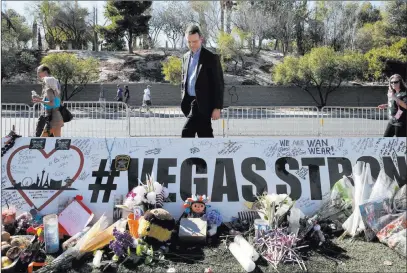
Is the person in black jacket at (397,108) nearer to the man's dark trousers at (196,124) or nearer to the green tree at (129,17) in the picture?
the man's dark trousers at (196,124)

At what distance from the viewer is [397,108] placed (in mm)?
6434

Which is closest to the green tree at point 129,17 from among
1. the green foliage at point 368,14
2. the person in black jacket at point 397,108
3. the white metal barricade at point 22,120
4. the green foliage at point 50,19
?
the green foliage at point 50,19

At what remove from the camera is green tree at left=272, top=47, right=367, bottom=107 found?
30.6m

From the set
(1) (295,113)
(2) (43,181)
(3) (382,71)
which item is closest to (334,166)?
(2) (43,181)

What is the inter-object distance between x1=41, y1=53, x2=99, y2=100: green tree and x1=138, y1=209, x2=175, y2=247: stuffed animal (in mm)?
28581

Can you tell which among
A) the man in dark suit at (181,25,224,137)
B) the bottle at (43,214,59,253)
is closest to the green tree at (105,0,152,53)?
the man in dark suit at (181,25,224,137)

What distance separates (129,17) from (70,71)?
16230mm

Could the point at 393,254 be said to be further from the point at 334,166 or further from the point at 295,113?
the point at 295,113

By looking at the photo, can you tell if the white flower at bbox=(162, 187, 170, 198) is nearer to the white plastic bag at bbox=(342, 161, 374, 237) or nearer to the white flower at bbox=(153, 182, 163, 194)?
the white flower at bbox=(153, 182, 163, 194)

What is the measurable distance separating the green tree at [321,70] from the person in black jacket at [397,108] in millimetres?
25101

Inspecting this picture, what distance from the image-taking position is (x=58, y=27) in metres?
51.2

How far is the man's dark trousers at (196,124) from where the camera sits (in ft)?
16.6

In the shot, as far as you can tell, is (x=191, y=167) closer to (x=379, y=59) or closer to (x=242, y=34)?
(x=379, y=59)

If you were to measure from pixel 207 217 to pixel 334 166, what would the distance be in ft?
5.40
